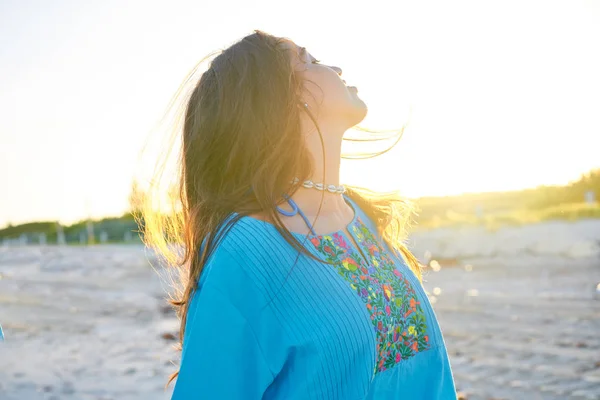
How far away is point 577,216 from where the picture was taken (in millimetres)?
13789

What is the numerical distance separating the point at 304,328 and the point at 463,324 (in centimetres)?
551

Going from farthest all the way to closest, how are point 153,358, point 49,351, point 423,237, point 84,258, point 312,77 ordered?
point 84,258 < point 423,237 < point 49,351 < point 153,358 < point 312,77

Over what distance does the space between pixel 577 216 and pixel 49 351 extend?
11.4 meters

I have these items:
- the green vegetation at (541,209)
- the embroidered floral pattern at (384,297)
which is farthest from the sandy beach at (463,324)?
the embroidered floral pattern at (384,297)

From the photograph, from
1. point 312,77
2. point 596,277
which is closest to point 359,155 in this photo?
point 312,77

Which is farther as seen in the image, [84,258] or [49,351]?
[84,258]

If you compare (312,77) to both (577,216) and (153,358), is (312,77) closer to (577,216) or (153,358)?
(153,358)

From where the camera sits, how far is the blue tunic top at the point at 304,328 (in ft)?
4.40

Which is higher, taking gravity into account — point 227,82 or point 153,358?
point 227,82

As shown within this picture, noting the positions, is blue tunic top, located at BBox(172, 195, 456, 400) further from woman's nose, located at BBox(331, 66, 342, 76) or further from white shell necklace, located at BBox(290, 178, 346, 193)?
woman's nose, located at BBox(331, 66, 342, 76)

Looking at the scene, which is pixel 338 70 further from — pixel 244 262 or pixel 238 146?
pixel 244 262

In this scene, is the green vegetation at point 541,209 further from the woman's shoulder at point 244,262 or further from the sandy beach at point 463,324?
the woman's shoulder at point 244,262

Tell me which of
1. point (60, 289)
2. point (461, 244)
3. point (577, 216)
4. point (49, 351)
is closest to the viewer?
point (49, 351)

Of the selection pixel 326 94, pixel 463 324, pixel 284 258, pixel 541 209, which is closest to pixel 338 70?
pixel 326 94
